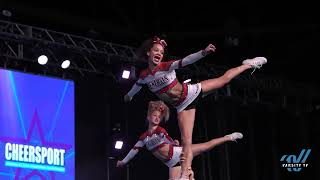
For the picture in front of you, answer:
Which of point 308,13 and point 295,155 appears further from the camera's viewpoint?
point 295,155

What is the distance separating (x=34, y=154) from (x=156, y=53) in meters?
4.08

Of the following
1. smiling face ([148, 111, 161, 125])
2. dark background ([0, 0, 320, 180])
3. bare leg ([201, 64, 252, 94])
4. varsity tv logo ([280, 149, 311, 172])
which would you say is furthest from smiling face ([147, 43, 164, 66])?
varsity tv logo ([280, 149, 311, 172])

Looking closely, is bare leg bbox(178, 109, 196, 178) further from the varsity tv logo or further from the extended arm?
the varsity tv logo

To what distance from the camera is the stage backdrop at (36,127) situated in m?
11.0

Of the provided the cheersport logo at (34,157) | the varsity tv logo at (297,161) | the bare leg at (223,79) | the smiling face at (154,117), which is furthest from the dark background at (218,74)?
the bare leg at (223,79)

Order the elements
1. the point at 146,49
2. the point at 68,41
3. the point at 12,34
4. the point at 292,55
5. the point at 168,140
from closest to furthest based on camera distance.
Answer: the point at 146,49, the point at 168,140, the point at 12,34, the point at 68,41, the point at 292,55

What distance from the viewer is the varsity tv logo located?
14.2 metres

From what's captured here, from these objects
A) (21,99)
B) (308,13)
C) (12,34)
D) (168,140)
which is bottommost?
(168,140)

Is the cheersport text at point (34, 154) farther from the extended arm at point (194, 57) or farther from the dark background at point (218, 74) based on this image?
the extended arm at point (194, 57)

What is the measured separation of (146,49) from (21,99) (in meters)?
3.95

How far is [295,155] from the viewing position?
14320mm

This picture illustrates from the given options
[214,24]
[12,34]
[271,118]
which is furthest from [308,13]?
[12,34]

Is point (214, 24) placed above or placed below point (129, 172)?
above

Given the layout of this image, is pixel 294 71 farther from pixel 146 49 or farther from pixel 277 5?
pixel 146 49
